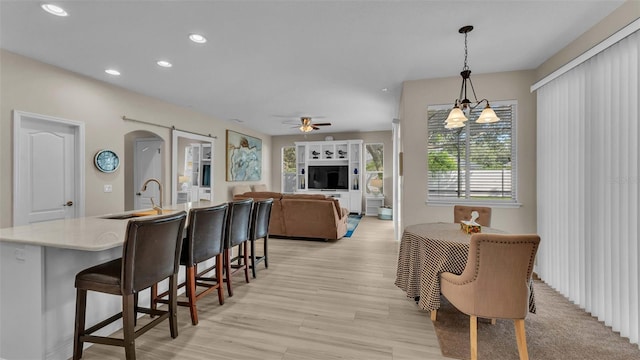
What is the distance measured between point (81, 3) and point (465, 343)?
4187 millimetres

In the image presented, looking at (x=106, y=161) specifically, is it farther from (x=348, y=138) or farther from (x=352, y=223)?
(x=348, y=138)

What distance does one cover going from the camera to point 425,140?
3.99 meters

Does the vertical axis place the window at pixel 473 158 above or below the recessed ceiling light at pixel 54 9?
below

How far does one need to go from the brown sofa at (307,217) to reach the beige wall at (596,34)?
3675 mm

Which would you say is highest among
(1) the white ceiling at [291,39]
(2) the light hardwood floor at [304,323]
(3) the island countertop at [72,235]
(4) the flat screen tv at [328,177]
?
(1) the white ceiling at [291,39]

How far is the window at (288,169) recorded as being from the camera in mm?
9631

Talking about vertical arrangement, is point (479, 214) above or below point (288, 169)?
below

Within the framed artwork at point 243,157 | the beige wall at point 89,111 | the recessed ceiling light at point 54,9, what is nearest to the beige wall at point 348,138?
the framed artwork at point 243,157

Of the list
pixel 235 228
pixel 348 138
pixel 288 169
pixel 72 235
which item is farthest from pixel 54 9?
pixel 288 169

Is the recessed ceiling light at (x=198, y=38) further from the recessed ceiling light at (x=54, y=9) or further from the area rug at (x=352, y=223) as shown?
the area rug at (x=352, y=223)

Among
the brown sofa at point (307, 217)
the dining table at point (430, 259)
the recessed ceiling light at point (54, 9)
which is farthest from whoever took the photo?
the brown sofa at point (307, 217)

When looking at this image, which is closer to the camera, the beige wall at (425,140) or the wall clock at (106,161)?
the beige wall at (425,140)

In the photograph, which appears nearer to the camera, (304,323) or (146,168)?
(304,323)

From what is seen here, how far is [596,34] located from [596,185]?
4.76ft
